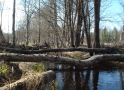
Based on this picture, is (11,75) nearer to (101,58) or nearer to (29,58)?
(29,58)

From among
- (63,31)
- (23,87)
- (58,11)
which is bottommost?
(23,87)

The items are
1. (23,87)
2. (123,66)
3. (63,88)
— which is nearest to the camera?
(23,87)

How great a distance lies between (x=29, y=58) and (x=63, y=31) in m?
15.7

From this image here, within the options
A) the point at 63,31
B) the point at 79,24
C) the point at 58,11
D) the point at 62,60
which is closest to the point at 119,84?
the point at 62,60

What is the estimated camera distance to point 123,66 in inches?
524

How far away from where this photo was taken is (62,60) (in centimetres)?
1062

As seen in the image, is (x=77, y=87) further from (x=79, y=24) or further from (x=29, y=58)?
(x=79, y=24)

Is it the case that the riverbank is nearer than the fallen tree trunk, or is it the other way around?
the fallen tree trunk

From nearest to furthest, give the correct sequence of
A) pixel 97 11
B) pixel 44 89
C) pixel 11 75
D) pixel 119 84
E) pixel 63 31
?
pixel 44 89 → pixel 11 75 → pixel 119 84 → pixel 97 11 → pixel 63 31

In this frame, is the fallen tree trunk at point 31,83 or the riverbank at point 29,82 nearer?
the fallen tree trunk at point 31,83

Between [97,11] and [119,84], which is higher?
[97,11]

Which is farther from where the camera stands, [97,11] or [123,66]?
[97,11]

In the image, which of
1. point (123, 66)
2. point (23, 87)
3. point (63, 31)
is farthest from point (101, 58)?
point (63, 31)

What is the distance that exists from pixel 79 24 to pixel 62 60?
40.2 ft
